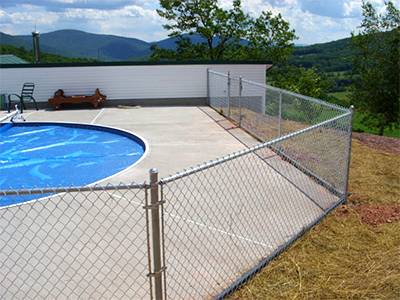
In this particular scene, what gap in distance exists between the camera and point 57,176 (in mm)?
8625

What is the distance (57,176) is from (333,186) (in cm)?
533

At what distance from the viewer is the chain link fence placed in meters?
3.76

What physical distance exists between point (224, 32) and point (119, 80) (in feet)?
46.4

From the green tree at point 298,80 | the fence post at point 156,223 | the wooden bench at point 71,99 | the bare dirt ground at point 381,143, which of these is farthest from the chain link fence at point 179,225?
the green tree at point 298,80

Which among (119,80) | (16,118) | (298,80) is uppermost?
(119,80)

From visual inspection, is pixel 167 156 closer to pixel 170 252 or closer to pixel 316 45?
pixel 170 252

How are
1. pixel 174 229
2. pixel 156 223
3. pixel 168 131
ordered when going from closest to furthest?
pixel 156 223
pixel 174 229
pixel 168 131

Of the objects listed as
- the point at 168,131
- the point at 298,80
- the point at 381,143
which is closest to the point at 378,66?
the point at 298,80

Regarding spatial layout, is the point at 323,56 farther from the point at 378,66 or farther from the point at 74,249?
the point at 74,249

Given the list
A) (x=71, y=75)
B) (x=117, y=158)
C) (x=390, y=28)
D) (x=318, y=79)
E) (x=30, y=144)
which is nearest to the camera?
(x=117, y=158)

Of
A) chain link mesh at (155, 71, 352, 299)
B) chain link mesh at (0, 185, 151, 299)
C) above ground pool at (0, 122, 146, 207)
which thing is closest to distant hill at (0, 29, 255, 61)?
above ground pool at (0, 122, 146, 207)

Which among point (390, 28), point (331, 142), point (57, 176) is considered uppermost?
point (390, 28)

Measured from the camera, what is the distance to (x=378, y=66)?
840 inches

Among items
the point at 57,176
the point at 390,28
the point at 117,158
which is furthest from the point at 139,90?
the point at 390,28
